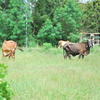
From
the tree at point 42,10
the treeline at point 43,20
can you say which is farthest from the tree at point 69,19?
the tree at point 42,10

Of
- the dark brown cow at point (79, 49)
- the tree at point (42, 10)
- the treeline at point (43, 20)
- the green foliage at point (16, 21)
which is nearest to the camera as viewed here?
the dark brown cow at point (79, 49)

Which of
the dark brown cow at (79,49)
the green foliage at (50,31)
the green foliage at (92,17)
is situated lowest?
the dark brown cow at (79,49)

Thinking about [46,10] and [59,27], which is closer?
[59,27]

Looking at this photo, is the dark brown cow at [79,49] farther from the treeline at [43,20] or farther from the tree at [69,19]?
the tree at [69,19]

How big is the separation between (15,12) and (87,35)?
8500 millimetres

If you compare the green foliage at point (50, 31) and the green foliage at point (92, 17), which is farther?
the green foliage at point (92, 17)

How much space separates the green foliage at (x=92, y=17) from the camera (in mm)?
24547

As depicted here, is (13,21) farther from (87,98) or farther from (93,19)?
(87,98)

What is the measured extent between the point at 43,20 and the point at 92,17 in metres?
5.80

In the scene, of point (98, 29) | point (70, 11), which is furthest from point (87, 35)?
point (70, 11)

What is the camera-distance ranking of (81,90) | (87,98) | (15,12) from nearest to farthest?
(87,98) → (81,90) → (15,12)

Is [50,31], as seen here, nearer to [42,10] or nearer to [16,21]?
[42,10]

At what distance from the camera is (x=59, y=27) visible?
→ 842 inches

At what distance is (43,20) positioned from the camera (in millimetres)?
23172
